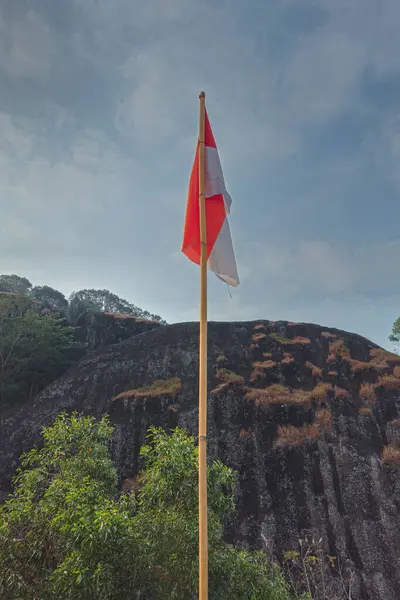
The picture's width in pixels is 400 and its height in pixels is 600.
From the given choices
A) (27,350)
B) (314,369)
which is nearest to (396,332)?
(314,369)

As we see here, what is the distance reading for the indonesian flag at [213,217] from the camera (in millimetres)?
5805

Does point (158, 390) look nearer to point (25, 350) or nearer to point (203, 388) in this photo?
point (25, 350)

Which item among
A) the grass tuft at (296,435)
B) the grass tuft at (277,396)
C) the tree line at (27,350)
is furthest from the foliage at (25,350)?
the grass tuft at (296,435)

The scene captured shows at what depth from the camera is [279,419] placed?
85.6 feet

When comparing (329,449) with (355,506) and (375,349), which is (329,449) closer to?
(355,506)

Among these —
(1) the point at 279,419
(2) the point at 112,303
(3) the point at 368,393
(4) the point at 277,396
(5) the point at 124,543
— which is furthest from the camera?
(2) the point at 112,303

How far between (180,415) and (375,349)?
17943mm

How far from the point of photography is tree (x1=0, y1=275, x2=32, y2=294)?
182ft

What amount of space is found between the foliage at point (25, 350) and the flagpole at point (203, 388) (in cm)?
3264

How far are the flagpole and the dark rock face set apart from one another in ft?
55.0

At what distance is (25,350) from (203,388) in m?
34.4

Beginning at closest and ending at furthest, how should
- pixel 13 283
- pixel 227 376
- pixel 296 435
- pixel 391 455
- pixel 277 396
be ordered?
pixel 391 455
pixel 296 435
pixel 277 396
pixel 227 376
pixel 13 283

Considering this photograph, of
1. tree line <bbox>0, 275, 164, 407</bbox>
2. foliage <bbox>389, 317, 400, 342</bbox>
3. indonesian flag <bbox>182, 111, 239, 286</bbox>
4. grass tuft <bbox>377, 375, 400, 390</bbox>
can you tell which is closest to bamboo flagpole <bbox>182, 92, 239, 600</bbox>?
indonesian flag <bbox>182, 111, 239, 286</bbox>

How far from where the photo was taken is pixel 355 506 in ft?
66.6
